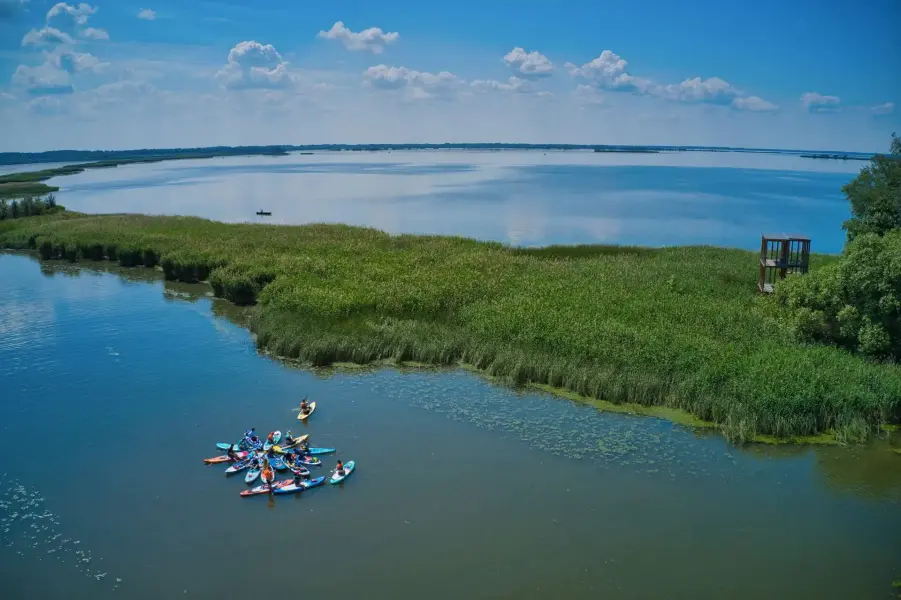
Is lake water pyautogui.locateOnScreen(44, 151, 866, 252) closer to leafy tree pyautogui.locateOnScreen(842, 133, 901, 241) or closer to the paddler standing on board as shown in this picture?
leafy tree pyautogui.locateOnScreen(842, 133, 901, 241)

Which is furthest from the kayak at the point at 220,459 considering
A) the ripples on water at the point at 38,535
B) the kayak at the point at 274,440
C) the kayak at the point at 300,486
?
the ripples on water at the point at 38,535

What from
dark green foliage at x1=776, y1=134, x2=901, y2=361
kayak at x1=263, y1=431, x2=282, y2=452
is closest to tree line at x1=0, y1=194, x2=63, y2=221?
kayak at x1=263, y1=431, x2=282, y2=452

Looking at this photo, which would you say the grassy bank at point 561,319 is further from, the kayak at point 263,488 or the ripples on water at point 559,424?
the kayak at point 263,488

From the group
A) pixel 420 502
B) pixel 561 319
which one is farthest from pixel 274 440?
pixel 561 319

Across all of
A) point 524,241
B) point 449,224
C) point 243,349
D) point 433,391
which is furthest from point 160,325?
point 449,224

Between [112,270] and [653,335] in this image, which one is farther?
[112,270]

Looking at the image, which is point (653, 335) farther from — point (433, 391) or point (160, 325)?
point (160, 325)

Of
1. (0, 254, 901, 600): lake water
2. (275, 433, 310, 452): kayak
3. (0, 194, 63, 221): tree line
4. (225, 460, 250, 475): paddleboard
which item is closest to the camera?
(0, 254, 901, 600): lake water
